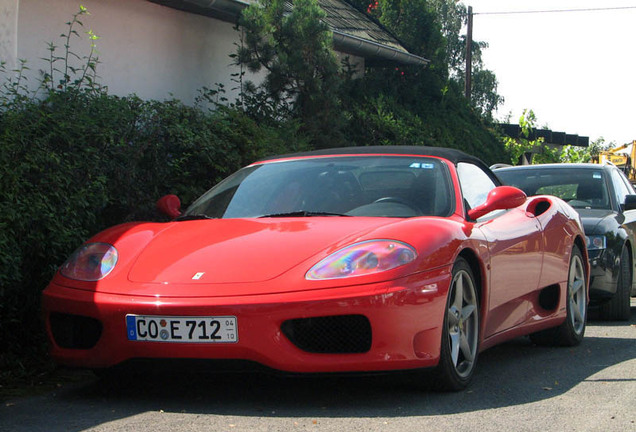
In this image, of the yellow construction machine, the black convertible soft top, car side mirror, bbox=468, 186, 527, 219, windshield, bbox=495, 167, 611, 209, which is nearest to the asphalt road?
car side mirror, bbox=468, 186, 527, 219

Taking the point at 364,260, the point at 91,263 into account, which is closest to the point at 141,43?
the point at 91,263

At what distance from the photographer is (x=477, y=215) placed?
546cm

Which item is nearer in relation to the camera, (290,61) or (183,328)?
(183,328)

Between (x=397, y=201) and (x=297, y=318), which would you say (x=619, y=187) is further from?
(x=297, y=318)

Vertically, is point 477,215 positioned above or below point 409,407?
above

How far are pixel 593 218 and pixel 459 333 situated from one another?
4.34 meters

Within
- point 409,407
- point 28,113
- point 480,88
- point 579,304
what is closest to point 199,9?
point 28,113

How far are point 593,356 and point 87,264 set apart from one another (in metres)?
3.31

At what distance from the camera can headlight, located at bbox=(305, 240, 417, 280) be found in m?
4.47

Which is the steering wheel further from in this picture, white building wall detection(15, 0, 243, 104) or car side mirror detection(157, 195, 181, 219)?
white building wall detection(15, 0, 243, 104)

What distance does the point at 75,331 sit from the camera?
15.9ft

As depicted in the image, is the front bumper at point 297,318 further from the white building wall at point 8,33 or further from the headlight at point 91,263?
the white building wall at point 8,33

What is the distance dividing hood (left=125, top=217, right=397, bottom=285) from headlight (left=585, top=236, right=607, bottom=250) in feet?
13.4

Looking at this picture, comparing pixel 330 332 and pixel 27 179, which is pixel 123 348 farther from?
pixel 27 179
